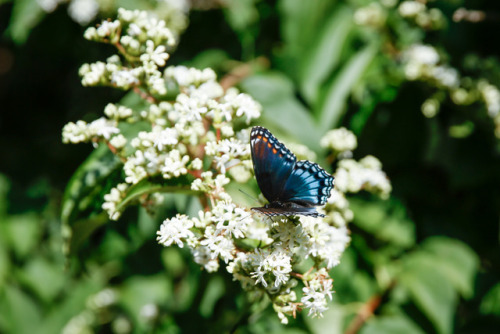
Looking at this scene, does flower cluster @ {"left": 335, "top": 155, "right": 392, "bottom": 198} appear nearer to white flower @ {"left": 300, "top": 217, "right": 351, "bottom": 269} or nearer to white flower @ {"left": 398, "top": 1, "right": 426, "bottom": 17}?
white flower @ {"left": 300, "top": 217, "right": 351, "bottom": 269}

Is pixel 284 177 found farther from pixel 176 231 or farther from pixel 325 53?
pixel 325 53

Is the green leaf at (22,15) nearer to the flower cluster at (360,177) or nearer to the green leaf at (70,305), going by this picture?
the green leaf at (70,305)

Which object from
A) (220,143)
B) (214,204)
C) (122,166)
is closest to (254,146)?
(220,143)

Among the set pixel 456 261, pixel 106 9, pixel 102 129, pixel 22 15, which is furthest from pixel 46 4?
pixel 456 261

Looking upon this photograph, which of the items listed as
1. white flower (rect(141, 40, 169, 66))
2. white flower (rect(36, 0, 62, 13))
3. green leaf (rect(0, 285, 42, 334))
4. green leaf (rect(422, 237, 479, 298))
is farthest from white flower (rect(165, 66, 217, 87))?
green leaf (rect(0, 285, 42, 334))

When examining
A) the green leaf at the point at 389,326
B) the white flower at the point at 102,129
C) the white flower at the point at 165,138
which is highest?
the white flower at the point at 102,129

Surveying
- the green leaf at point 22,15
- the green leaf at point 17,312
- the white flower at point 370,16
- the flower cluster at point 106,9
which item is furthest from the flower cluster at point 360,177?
the green leaf at point 17,312
